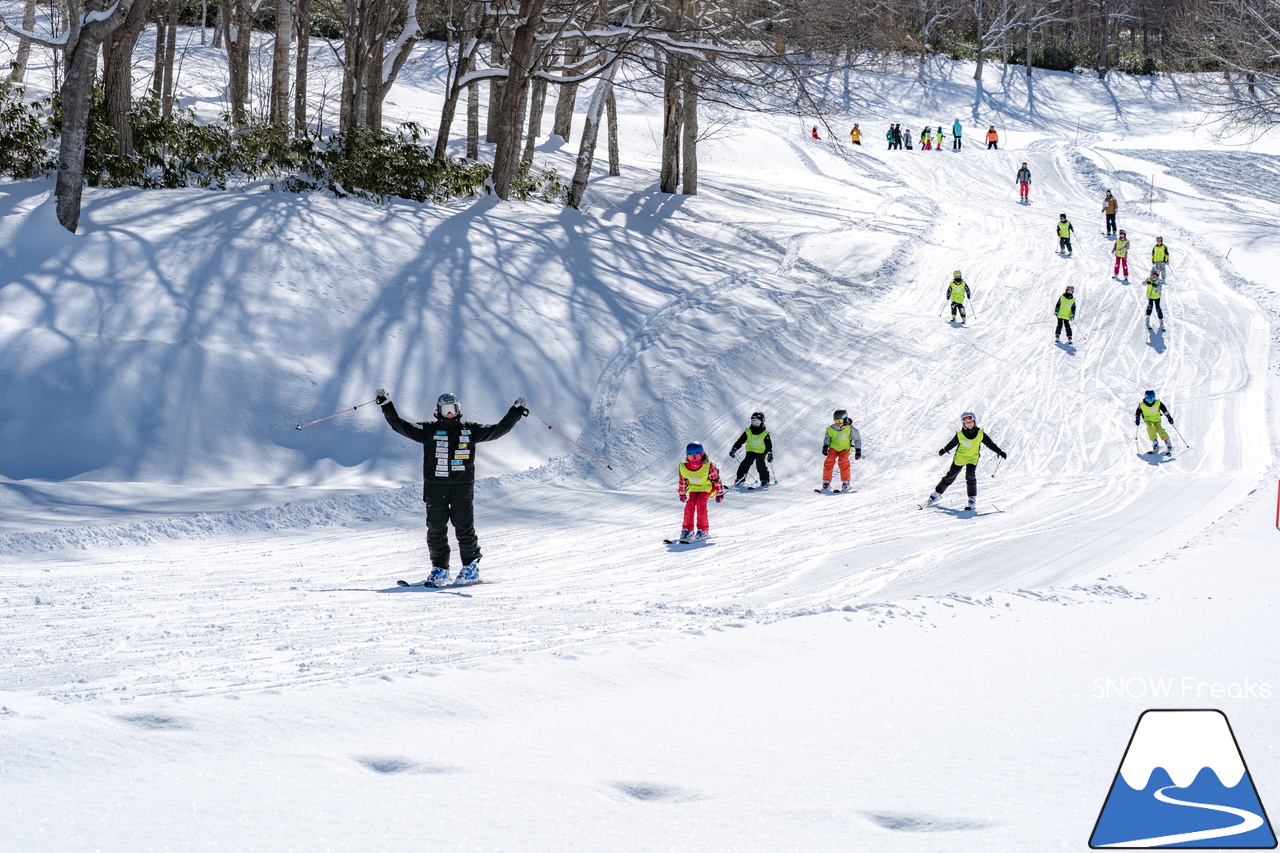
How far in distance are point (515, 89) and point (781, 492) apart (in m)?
10.2

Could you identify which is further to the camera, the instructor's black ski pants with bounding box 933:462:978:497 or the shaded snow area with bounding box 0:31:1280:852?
the instructor's black ski pants with bounding box 933:462:978:497

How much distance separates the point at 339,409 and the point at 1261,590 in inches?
386

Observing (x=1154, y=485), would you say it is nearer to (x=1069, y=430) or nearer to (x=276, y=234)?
(x=1069, y=430)

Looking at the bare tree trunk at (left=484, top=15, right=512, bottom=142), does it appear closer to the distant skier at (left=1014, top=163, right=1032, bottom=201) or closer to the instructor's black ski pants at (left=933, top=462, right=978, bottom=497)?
the instructor's black ski pants at (left=933, top=462, right=978, bottom=497)

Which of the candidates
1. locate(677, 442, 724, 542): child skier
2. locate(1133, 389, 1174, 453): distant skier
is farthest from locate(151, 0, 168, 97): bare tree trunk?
locate(1133, 389, 1174, 453): distant skier

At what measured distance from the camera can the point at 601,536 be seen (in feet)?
36.6

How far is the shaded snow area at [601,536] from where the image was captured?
422cm

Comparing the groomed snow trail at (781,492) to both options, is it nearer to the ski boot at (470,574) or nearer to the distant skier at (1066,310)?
the ski boot at (470,574)

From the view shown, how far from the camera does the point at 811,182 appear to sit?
3559cm

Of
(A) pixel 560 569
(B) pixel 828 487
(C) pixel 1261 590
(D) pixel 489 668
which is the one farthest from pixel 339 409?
(C) pixel 1261 590

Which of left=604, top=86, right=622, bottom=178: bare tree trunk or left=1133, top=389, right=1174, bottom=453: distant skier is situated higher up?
left=604, top=86, right=622, bottom=178: bare tree trunk

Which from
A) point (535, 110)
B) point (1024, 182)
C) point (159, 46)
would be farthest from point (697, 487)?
point (1024, 182)

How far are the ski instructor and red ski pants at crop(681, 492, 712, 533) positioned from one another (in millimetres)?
2810

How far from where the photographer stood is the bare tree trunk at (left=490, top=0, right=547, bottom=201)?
19.9 metres
